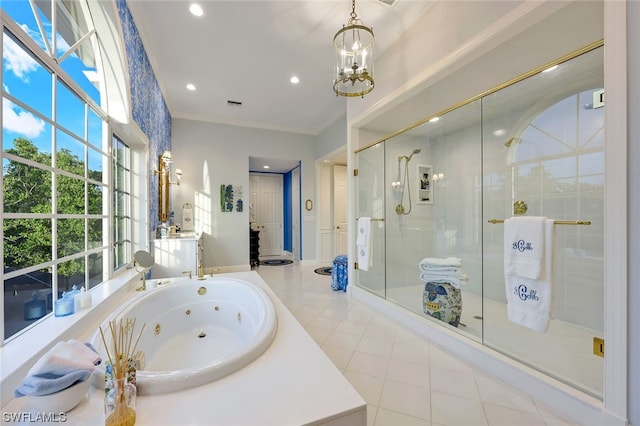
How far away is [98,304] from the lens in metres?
1.68

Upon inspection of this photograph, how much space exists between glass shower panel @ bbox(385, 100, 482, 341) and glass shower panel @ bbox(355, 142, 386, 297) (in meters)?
0.10

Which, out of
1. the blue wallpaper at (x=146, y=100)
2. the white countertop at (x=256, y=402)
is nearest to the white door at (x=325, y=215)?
the blue wallpaper at (x=146, y=100)

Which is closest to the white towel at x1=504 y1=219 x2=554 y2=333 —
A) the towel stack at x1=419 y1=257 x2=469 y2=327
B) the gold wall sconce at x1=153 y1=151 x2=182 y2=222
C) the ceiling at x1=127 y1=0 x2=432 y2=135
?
the towel stack at x1=419 y1=257 x2=469 y2=327

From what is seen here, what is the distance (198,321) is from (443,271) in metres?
2.48

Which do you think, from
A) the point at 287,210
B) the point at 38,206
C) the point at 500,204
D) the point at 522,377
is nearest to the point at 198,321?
the point at 38,206

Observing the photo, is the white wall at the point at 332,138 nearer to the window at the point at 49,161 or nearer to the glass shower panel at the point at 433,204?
the glass shower panel at the point at 433,204

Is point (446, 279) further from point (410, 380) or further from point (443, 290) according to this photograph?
point (410, 380)

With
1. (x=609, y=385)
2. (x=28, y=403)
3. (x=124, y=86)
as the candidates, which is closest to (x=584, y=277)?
(x=609, y=385)

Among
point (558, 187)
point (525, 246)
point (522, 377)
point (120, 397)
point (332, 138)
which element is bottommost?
point (522, 377)

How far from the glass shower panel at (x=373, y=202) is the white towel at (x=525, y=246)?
1.86 meters

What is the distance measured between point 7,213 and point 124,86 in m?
1.53

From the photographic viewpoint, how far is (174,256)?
11.2ft

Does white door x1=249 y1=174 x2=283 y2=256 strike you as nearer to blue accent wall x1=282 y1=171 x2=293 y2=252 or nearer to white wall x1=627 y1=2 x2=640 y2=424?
blue accent wall x1=282 y1=171 x2=293 y2=252

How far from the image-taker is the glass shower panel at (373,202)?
362 centimetres
